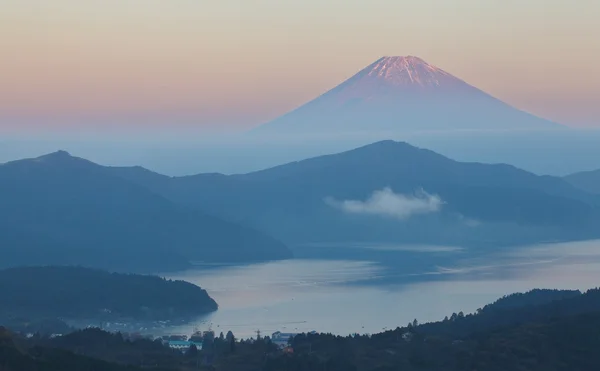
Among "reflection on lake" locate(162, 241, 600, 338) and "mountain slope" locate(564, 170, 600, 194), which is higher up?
"mountain slope" locate(564, 170, 600, 194)

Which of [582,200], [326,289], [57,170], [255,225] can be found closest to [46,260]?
[326,289]

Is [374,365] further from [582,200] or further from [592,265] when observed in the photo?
[582,200]

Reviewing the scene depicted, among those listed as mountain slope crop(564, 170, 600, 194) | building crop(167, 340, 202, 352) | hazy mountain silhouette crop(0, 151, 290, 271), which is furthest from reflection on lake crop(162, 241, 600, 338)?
mountain slope crop(564, 170, 600, 194)

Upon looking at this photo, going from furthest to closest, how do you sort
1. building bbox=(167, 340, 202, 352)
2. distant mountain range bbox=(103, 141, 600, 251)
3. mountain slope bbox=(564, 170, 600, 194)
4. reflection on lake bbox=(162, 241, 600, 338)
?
mountain slope bbox=(564, 170, 600, 194), distant mountain range bbox=(103, 141, 600, 251), reflection on lake bbox=(162, 241, 600, 338), building bbox=(167, 340, 202, 352)

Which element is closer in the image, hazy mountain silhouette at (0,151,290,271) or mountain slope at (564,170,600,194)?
hazy mountain silhouette at (0,151,290,271)

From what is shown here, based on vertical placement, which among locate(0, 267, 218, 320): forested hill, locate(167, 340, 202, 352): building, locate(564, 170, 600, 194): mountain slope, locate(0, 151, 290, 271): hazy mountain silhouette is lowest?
locate(167, 340, 202, 352): building

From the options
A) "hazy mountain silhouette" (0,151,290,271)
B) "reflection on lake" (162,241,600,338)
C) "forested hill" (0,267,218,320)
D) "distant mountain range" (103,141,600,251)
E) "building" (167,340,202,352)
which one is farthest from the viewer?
"distant mountain range" (103,141,600,251)

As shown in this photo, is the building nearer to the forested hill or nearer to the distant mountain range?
the forested hill

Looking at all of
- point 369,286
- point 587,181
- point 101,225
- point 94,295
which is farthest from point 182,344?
point 587,181
